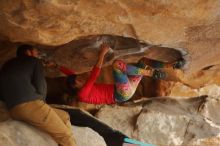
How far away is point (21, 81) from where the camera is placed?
382cm

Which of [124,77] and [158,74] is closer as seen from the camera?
[124,77]

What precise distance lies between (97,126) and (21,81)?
1992mm

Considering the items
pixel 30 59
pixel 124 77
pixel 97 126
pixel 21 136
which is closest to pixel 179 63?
pixel 124 77

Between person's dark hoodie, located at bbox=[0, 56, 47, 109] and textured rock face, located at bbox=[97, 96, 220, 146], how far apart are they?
6.89 feet

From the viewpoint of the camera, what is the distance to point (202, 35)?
4.48m

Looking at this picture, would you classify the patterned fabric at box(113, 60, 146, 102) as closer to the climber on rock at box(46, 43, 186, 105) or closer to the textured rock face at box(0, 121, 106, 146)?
the climber on rock at box(46, 43, 186, 105)

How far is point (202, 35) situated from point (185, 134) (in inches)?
81.7

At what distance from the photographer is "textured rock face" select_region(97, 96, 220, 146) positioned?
5938 millimetres

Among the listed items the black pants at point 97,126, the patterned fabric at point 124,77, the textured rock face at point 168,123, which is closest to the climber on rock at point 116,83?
the patterned fabric at point 124,77

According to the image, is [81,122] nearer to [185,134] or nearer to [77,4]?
[185,134]

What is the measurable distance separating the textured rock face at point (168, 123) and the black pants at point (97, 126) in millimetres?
268

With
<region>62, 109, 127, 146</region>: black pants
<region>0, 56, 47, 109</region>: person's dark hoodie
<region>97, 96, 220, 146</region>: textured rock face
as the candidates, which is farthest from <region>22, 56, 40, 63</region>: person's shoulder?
<region>97, 96, 220, 146</region>: textured rock face

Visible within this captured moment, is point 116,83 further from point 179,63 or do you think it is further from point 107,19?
point 107,19

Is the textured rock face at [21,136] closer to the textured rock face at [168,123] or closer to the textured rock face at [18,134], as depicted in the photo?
the textured rock face at [18,134]
